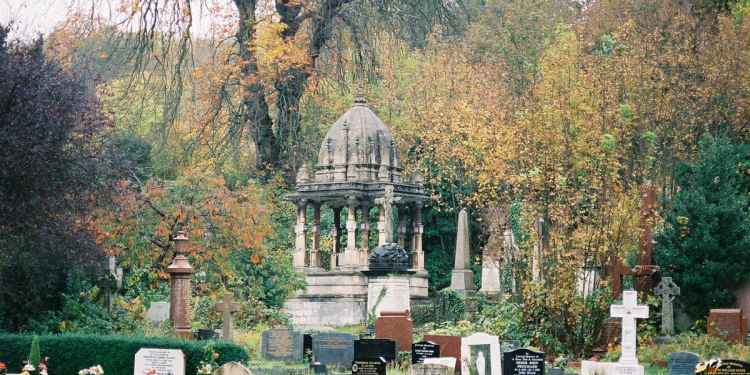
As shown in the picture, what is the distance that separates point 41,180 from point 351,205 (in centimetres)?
1578

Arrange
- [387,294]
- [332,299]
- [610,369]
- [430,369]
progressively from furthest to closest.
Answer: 1. [332,299]
2. [387,294]
3. [610,369]
4. [430,369]

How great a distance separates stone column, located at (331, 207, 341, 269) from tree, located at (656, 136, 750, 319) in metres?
12.6

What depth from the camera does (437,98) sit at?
45.5 metres

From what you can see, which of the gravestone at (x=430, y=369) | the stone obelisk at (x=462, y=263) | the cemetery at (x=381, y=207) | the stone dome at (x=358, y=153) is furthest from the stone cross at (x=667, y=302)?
the stone dome at (x=358, y=153)

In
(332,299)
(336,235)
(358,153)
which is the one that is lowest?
(332,299)

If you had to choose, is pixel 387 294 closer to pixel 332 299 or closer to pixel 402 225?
pixel 332 299

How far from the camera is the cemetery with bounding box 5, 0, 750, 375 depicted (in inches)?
869

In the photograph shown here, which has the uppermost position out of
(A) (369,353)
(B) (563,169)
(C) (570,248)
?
(B) (563,169)

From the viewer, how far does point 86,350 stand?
20.3m

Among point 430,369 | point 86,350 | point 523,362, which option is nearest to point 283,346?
point 86,350

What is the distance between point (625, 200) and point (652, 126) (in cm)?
861

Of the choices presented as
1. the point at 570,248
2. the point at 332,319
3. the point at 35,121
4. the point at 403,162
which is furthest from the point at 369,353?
the point at 403,162

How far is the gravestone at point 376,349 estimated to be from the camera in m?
21.9

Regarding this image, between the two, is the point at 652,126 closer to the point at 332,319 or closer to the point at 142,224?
the point at 332,319
